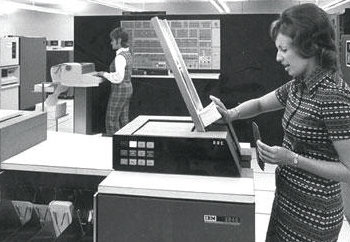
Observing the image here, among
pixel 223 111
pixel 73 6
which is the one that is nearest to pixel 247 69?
pixel 223 111

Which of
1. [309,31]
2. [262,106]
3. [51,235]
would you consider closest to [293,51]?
[309,31]

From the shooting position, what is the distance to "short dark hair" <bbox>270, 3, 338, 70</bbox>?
125 centimetres

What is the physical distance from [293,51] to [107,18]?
14.7ft

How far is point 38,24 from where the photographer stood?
14023mm

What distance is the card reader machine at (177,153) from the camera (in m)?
1.32

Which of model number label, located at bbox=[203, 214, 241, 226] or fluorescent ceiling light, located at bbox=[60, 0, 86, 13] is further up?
fluorescent ceiling light, located at bbox=[60, 0, 86, 13]

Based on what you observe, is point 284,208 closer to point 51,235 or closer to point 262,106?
point 262,106

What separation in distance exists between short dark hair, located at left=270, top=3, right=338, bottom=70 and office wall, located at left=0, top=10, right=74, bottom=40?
1312cm

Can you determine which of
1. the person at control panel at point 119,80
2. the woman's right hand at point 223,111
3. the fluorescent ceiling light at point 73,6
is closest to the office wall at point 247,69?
the person at control panel at point 119,80

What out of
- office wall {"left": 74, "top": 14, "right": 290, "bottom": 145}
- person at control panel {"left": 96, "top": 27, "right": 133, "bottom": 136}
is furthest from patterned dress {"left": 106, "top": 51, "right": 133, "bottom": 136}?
office wall {"left": 74, "top": 14, "right": 290, "bottom": 145}

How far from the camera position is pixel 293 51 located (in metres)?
1.29

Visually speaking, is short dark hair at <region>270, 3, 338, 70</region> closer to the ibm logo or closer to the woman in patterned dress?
the woman in patterned dress

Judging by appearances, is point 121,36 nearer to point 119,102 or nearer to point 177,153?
point 119,102

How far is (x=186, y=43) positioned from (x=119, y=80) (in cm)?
99
